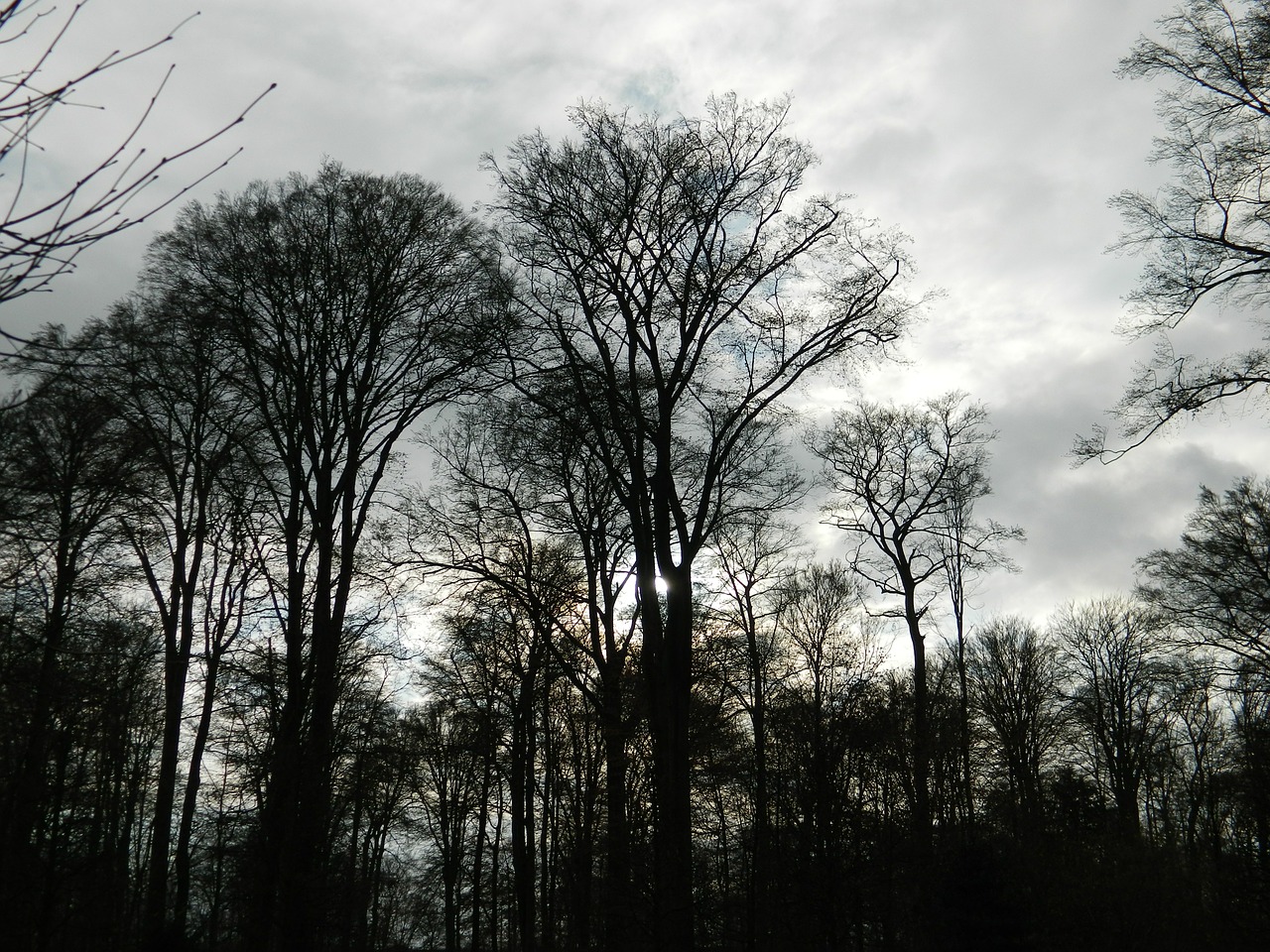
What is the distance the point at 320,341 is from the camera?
1483 cm

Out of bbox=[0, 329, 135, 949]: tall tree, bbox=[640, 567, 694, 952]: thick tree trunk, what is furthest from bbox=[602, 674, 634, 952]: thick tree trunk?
bbox=[0, 329, 135, 949]: tall tree

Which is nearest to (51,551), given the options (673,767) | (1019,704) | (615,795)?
(673,767)

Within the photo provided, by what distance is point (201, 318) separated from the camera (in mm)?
13180

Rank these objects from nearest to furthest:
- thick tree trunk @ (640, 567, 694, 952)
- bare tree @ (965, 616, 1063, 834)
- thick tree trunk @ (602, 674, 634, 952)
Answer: thick tree trunk @ (640, 567, 694, 952)
thick tree trunk @ (602, 674, 634, 952)
bare tree @ (965, 616, 1063, 834)

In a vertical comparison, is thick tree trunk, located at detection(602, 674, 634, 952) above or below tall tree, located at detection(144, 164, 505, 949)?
below

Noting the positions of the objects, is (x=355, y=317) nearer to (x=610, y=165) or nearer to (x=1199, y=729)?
(x=610, y=165)

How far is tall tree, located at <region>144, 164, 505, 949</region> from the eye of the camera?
45.4 feet

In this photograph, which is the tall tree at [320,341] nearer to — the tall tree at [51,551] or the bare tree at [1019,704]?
the tall tree at [51,551]

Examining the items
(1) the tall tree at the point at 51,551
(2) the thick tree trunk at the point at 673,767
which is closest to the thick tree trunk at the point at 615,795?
(2) the thick tree trunk at the point at 673,767

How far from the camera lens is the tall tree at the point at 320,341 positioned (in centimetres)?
1384

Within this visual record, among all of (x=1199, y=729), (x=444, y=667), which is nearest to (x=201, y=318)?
(x=444, y=667)

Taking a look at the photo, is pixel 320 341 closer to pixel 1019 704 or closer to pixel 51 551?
pixel 51 551

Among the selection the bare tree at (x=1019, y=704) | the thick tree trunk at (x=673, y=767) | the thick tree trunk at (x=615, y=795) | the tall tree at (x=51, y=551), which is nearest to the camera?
the tall tree at (x=51, y=551)

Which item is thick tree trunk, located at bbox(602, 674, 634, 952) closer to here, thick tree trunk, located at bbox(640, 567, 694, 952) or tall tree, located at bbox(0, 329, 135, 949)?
thick tree trunk, located at bbox(640, 567, 694, 952)
